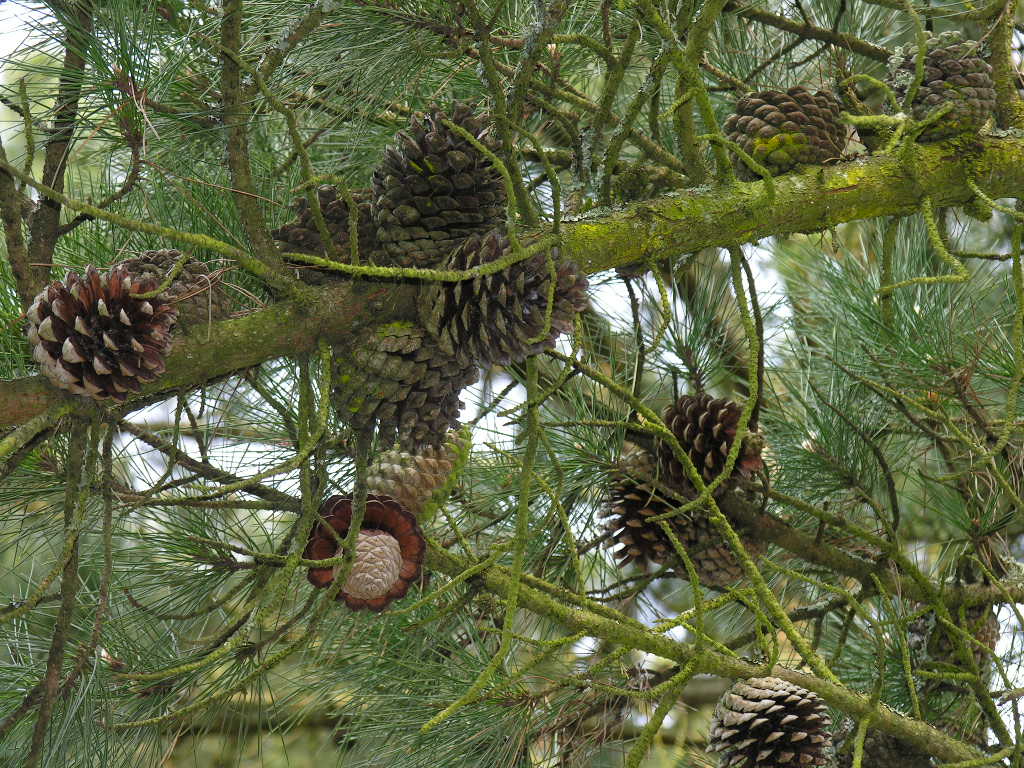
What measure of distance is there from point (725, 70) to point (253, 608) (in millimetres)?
964

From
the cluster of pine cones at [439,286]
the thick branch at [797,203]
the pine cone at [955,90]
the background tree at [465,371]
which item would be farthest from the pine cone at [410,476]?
the pine cone at [955,90]

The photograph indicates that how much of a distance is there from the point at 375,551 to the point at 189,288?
25 centimetres

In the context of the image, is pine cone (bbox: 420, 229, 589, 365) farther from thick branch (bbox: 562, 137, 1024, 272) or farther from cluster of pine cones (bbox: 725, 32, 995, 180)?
cluster of pine cones (bbox: 725, 32, 995, 180)

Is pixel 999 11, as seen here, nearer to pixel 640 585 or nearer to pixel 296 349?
pixel 640 585

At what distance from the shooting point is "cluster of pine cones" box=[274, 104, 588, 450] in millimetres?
713

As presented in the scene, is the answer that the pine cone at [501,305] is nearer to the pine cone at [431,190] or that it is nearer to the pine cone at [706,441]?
the pine cone at [431,190]

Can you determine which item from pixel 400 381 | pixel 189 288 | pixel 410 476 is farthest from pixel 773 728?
pixel 189 288

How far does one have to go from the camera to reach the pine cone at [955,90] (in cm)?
94

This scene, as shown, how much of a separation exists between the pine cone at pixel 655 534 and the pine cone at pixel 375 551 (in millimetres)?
346

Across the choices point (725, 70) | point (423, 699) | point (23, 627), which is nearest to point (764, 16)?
point (725, 70)

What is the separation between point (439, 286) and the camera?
74 cm

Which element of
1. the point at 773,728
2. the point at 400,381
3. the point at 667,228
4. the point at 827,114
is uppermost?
the point at 827,114

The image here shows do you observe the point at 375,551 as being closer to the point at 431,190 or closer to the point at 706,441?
the point at 431,190

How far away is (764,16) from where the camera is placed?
4.00 ft
